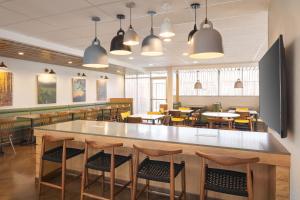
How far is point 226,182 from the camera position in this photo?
182 centimetres

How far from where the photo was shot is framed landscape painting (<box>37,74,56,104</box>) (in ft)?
21.5

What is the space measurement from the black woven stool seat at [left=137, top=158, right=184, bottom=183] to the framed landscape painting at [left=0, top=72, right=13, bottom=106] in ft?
17.3

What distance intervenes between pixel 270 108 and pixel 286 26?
0.80 metres

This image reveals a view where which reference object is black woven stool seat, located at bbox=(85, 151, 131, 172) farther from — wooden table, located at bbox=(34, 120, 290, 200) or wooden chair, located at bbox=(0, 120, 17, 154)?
wooden chair, located at bbox=(0, 120, 17, 154)

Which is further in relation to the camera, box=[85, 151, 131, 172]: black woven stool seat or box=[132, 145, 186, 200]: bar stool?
box=[85, 151, 131, 172]: black woven stool seat

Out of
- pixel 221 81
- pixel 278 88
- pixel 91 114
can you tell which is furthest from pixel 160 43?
pixel 221 81

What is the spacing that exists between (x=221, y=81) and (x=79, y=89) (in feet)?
22.8

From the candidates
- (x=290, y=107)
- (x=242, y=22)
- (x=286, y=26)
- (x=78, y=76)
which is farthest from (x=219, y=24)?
(x=78, y=76)

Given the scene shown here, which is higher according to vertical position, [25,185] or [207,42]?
[207,42]

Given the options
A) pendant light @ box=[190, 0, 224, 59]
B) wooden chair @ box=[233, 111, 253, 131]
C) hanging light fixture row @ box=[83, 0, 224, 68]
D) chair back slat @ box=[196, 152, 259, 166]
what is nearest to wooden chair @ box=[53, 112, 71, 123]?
hanging light fixture row @ box=[83, 0, 224, 68]

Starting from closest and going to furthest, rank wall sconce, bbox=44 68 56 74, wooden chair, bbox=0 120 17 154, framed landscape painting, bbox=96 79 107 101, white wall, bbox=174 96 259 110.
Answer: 1. wooden chair, bbox=0 120 17 154
2. wall sconce, bbox=44 68 56 74
3. white wall, bbox=174 96 259 110
4. framed landscape painting, bbox=96 79 107 101

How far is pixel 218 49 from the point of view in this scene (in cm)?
194

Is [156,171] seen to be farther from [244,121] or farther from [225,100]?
[225,100]

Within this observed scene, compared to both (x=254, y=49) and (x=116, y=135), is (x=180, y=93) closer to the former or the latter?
(x=254, y=49)
